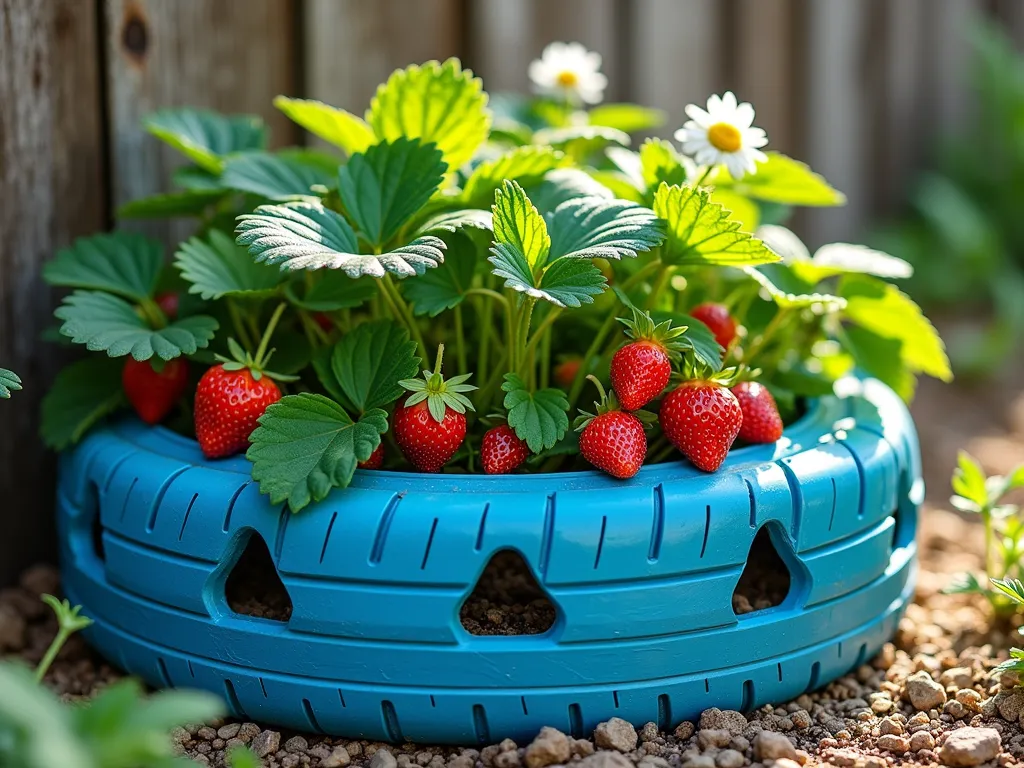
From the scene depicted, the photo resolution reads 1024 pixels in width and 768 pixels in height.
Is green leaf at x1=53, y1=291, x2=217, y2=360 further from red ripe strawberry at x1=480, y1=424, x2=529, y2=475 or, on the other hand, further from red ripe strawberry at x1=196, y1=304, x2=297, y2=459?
red ripe strawberry at x1=480, y1=424, x2=529, y2=475

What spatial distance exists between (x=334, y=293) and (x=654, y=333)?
1.58 ft

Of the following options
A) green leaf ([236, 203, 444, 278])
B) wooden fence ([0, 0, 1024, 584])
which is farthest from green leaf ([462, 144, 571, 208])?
wooden fence ([0, 0, 1024, 584])

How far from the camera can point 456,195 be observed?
1.73 meters

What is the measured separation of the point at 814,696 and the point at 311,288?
948 mm

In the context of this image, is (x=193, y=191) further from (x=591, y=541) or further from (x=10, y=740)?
(x=10, y=740)

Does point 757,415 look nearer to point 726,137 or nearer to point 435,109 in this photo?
point 726,137

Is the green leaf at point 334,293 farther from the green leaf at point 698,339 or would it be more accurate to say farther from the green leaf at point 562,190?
the green leaf at point 698,339

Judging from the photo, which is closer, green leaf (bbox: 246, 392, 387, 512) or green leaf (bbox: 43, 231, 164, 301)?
green leaf (bbox: 246, 392, 387, 512)

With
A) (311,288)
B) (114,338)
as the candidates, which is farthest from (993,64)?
(114,338)

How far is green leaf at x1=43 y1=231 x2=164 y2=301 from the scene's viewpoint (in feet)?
5.87

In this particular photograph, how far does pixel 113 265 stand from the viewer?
186 centimetres

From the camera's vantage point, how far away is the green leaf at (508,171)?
1712mm

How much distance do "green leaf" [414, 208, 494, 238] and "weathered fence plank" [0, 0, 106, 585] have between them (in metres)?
0.74

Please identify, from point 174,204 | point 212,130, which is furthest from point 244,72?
point 174,204
